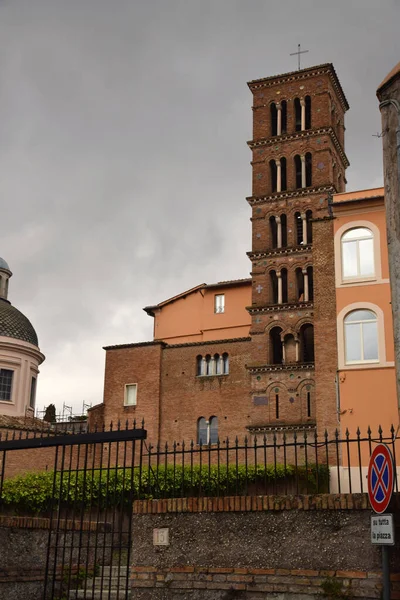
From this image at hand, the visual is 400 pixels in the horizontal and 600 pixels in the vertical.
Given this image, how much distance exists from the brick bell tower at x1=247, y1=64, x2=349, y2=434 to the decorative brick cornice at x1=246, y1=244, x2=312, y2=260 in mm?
53

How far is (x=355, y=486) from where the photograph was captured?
1050 inches

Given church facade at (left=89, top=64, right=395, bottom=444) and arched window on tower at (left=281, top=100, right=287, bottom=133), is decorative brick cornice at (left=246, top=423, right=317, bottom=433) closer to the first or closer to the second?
church facade at (left=89, top=64, right=395, bottom=444)

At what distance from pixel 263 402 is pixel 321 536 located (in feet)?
97.0

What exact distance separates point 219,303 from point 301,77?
14850mm

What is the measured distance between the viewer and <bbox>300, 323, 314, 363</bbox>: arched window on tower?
41.0 m

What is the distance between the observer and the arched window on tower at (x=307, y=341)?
4103 centimetres

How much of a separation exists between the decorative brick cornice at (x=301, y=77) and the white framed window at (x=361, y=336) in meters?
21.3

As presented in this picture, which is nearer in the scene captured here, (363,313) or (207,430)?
(363,313)

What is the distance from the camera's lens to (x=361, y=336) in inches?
1140

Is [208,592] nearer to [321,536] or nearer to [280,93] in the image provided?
[321,536]

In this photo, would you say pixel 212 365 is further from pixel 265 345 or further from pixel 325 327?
pixel 325 327

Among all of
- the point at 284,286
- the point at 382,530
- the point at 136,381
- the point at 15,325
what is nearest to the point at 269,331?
the point at 284,286

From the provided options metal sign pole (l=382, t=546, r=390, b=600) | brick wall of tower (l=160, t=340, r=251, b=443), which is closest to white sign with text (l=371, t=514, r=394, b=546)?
metal sign pole (l=382, t=546, r=390, b=600)

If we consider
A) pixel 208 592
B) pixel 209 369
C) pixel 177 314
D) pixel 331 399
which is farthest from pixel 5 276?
pixel 208 592
